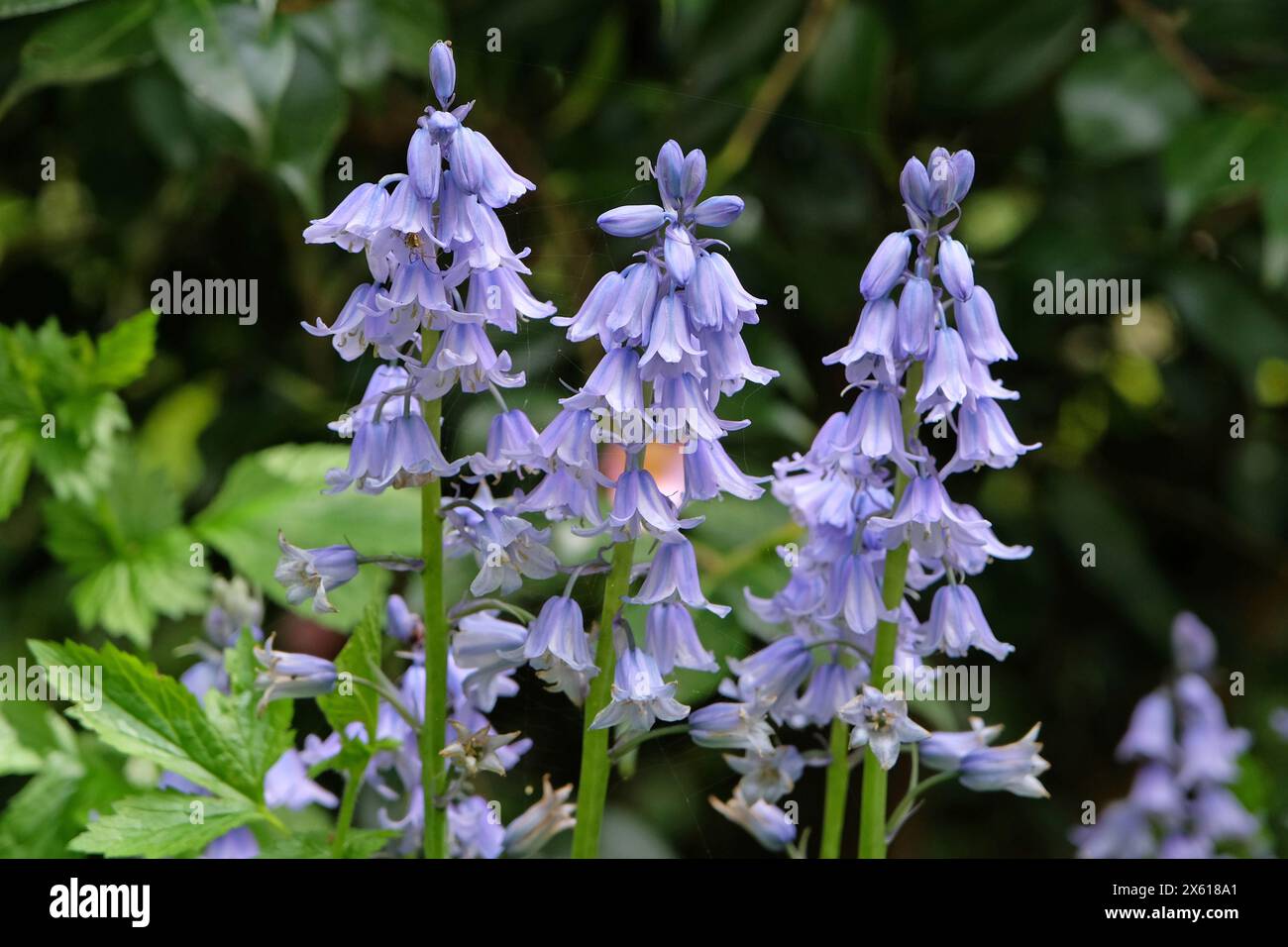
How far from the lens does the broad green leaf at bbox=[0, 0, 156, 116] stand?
3.10ft

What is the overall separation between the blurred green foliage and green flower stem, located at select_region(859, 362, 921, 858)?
0.17 meters

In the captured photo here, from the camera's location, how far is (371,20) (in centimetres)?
106

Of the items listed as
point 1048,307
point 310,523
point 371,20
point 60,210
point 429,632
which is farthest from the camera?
point 60,210

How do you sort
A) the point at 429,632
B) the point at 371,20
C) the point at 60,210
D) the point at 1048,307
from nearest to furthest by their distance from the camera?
1. the point at 429,632
2. the point at 371,20
3. the point at 1048,307
4. the point at 60,210

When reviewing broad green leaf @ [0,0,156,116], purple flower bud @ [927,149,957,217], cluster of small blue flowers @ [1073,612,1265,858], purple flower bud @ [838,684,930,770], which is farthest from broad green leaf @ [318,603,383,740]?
cluster of small blue flowers @ [1073,612,1265,858]

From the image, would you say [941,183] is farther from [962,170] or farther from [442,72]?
[442,72]

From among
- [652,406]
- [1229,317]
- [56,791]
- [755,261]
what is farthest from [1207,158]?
[56,791]

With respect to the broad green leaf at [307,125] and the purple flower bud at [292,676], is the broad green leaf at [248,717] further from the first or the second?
the broad green leaf at [307,125]

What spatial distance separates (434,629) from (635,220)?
0.67 feet

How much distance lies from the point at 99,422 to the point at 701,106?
0.57m

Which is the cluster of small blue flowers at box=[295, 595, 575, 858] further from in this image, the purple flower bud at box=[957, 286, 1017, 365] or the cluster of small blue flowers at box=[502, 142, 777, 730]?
the purple flower bud at box=[957, 286, 1017, 365]

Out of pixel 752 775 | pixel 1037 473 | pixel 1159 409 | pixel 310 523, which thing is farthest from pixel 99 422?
pixel 1159 409
